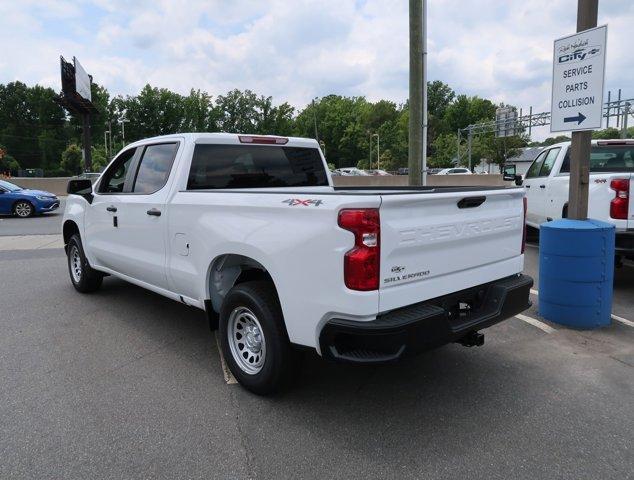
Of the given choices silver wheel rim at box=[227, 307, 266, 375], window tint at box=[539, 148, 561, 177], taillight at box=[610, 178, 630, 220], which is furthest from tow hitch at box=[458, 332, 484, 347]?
window tint at box=[539, 148, 561, 177]

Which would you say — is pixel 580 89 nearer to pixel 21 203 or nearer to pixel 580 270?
pixel 580 270

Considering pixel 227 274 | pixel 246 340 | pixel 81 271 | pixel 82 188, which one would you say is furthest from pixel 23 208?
pixel 246 340

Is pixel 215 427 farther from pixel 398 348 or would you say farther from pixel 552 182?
pixel 552 182

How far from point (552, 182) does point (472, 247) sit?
6237 millimetres

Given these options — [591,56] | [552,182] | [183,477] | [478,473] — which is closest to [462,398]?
[478,473]

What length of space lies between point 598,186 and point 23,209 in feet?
59.8

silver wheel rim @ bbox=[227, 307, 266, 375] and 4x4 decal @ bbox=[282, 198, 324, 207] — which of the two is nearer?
4x4 decal @ bbox=[282, 198, 324, 207]

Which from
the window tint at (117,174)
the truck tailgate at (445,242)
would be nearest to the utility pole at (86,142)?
the window tint at (117,174)

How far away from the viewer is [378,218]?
298cm

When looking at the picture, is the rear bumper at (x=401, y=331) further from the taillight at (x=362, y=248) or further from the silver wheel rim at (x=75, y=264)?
the silver wheel rim at (x=75, y=264)

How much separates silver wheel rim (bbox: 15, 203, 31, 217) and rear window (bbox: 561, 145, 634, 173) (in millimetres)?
17734

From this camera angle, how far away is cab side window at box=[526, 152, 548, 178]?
9.99 meters

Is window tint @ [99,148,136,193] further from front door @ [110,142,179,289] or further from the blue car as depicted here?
the blue car

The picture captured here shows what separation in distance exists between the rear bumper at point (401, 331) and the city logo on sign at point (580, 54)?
10.6 feet
